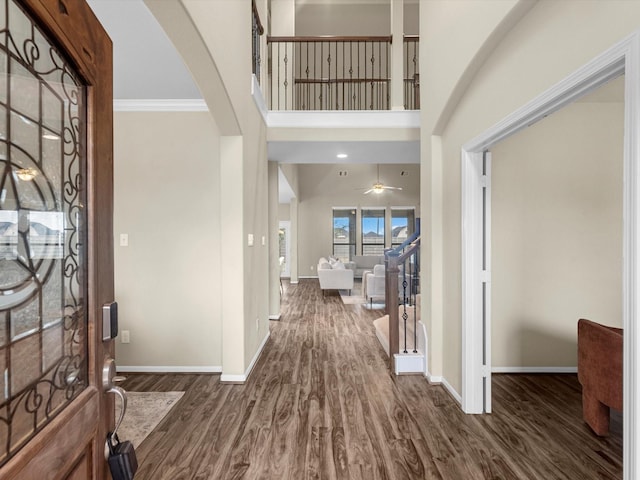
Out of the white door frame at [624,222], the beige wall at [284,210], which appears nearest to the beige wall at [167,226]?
the white door frame at [624,222]

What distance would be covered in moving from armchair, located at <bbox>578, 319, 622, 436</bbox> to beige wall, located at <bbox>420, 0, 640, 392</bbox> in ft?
2.69

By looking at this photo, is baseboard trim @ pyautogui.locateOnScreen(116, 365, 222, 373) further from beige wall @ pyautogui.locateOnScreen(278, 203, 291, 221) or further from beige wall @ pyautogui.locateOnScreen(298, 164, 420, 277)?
beige wall @ pyautogui.locateOnScreen(278, 203, 291, 221)

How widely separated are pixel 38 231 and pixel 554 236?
3895 mm

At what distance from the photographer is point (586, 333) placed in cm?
233

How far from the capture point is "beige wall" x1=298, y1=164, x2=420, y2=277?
11680 millimetres

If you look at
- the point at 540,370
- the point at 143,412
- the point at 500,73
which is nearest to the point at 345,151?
the point at 500,73

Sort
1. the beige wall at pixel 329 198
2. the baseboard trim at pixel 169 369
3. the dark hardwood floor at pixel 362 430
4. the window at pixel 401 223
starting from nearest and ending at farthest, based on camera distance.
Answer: the dark hardwood floor at pixel 362 430 → the baseboard trim at pixel 169 369 → the beige wall at pixel 329 198 → the window at pixel 401 223

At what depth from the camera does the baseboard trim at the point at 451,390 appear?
108 inches

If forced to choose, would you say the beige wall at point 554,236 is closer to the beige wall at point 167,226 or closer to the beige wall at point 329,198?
the beige wall at point 167,226

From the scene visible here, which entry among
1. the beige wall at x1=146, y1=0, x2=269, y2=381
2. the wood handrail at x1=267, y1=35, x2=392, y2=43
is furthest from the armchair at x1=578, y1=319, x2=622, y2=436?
the wood handrail at x1=267, y1=35, x2=392, y2=43

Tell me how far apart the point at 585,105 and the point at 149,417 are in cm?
468

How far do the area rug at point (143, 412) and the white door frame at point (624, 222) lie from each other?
7.64 feet

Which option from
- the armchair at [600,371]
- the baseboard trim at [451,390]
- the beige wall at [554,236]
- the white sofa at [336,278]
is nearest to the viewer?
the armchair at [600,371]

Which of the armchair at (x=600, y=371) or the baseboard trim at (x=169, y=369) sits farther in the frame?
the baseboard trim at (x=169, y=369)
